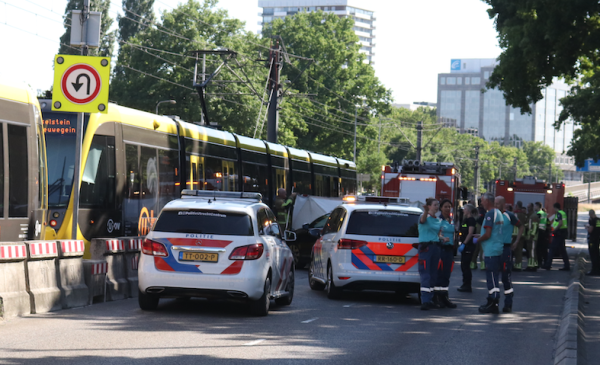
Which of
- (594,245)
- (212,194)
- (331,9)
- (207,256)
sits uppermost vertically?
(331,9)

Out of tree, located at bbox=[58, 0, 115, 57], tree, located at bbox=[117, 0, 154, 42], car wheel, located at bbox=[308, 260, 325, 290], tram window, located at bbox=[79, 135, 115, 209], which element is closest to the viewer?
tram window, located at bbox=[79, 135, 115, 209]

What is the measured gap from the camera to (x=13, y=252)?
10641mm

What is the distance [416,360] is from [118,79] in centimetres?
4761

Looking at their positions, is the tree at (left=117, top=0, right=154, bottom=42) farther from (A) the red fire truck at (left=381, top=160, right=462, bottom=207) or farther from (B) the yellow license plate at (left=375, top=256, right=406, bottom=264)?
(B) the yellow license plate at (left=375, top=256, right=406, bottom=264)

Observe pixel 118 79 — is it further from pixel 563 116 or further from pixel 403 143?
pixel 403 143

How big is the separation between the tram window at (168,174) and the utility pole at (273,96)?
14270 mm

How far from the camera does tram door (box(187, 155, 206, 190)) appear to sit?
20.4m

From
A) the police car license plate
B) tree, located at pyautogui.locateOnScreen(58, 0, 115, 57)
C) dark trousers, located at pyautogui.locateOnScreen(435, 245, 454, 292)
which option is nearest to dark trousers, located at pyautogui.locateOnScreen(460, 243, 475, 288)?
dark trousers, located at pyautogui.locateOnScreen(435, 245, 454, 292)

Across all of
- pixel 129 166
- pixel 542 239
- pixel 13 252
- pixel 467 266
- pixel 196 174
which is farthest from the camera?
pixel 542 239

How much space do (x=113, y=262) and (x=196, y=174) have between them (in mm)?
7331

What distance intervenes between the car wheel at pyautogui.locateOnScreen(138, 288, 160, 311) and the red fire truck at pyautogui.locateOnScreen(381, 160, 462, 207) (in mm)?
19625

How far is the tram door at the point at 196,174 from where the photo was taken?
20406mm

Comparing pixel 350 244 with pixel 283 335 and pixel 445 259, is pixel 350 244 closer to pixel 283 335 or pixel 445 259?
pixel 445 259

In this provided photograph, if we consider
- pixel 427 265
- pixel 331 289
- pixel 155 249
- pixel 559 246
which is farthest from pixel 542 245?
pixel 155 249
